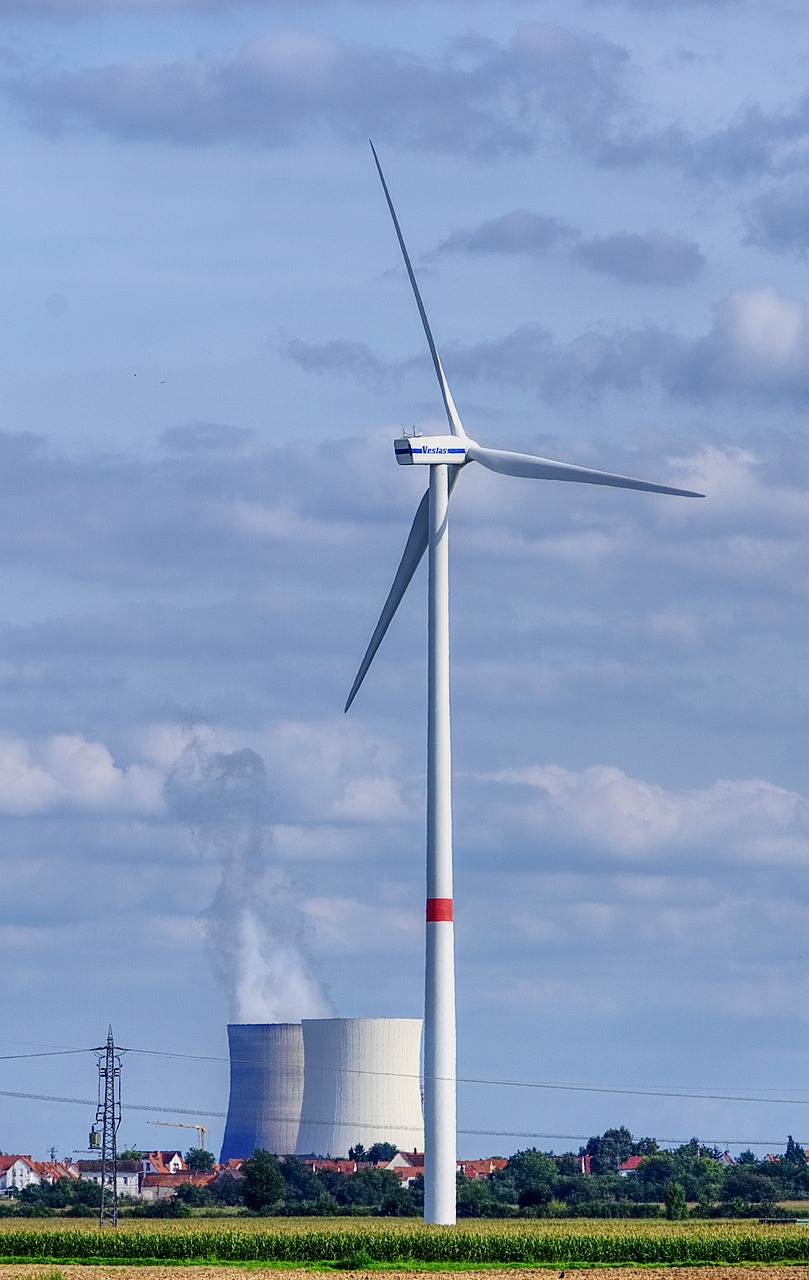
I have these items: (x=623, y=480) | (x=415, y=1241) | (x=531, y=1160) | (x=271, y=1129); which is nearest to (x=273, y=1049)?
(x=271, y=1129)

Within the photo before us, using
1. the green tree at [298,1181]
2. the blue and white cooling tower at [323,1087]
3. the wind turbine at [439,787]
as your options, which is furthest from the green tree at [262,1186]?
the wind turbine at [439,787]

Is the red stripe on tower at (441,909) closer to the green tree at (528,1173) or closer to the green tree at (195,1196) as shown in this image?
the green tree at (195,1196)

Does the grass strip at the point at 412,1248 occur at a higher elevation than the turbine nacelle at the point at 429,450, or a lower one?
lower

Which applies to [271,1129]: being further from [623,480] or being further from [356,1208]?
[623,480]

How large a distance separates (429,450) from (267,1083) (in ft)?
243

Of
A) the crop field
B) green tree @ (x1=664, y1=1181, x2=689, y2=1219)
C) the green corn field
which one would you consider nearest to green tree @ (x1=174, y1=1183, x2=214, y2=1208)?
green tree @ (x1=664, y1=1181, x2=689, y2=1219)

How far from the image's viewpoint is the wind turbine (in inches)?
2982

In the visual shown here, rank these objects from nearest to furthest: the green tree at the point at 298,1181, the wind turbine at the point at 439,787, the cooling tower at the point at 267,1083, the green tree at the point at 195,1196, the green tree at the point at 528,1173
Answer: the wind turbine at the point at 439,787, the cooling tower at the point at 267,1083, the green tree at the point at 195,1196, the green tree at the point at 298,1181, the green tree at the point at 528,1173

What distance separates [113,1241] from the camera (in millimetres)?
84062

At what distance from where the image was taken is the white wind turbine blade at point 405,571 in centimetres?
8250

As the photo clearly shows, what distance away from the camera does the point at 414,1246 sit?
76812 millimetres

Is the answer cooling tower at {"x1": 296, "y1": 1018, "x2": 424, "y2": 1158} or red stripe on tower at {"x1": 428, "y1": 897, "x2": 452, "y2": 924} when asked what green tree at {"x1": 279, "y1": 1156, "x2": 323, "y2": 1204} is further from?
red stripe on tower at {"x1": 428, "y1": 897, "x2": 452, "y2": 924}

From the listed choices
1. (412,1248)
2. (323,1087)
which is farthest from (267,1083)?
(412,1248)

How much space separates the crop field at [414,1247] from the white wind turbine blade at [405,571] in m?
20.1
